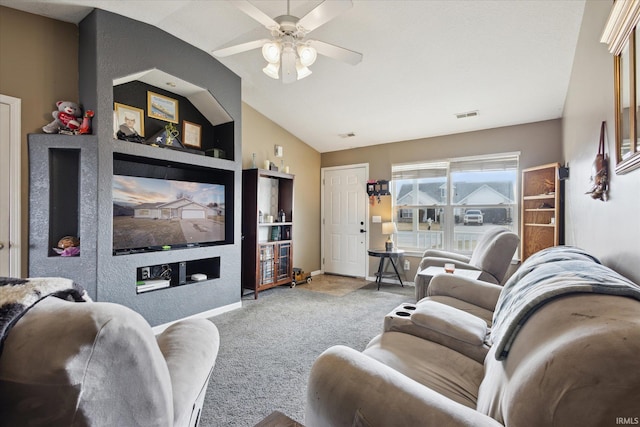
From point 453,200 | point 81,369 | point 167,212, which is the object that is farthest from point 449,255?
point 81,369

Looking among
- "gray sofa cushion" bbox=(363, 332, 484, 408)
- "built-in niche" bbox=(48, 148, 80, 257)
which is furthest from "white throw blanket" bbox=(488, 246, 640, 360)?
"built-in niche" bbox=(48, 148, 80, 257)

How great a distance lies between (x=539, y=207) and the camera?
3.65 meters

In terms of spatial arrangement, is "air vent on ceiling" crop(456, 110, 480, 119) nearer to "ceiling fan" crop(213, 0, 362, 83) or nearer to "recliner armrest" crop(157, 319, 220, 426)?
"ceiling fan" crop(213, 0, 362, 83)

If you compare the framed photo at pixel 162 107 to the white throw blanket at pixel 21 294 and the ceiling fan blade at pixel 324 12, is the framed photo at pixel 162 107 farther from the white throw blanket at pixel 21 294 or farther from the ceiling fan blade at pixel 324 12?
the white throw blanket at pixel 21 294

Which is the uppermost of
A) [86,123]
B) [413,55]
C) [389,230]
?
[413,55]

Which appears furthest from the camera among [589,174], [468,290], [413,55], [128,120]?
[128,120]

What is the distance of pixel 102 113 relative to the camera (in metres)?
2.51

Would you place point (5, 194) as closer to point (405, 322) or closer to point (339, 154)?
point (405, 322)

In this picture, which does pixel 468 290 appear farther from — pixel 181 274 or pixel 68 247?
pixel 68 247

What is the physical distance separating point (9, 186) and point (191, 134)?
170 cm

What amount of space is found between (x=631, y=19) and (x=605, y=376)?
130 cm

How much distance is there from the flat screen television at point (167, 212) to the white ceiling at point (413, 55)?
1432mm

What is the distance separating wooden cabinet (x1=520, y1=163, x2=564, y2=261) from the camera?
3.42 metres

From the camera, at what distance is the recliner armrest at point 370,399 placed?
0.74 metres
